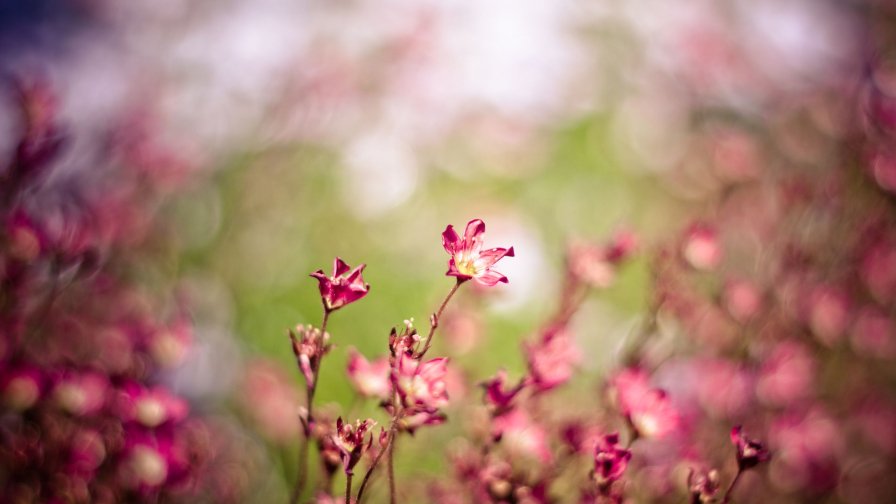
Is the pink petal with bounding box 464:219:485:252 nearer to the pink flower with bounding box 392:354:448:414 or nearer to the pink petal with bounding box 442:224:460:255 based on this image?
the pink petal with bounding box 442:224:460:255

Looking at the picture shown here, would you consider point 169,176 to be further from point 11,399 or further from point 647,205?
point 647,205

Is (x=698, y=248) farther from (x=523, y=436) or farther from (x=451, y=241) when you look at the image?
(x=451, y=241)

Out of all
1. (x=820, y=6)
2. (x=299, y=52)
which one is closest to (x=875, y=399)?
(x=299, y=52)

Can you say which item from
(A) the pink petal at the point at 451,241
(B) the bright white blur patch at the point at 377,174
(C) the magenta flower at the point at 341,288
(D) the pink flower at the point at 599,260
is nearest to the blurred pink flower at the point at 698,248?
(D) the pink flower at the point at 599,260

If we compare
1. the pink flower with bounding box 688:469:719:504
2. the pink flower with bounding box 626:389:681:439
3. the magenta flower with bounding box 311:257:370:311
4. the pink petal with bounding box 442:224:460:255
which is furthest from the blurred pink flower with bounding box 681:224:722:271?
the magenta flower with bounding box 311:257:370:311

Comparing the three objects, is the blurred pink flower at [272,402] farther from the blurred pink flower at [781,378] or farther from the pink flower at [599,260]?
the blurred pink flower at [781,378]

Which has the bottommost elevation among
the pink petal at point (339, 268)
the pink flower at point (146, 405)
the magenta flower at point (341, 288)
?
the pink flower at point (146, 405)
